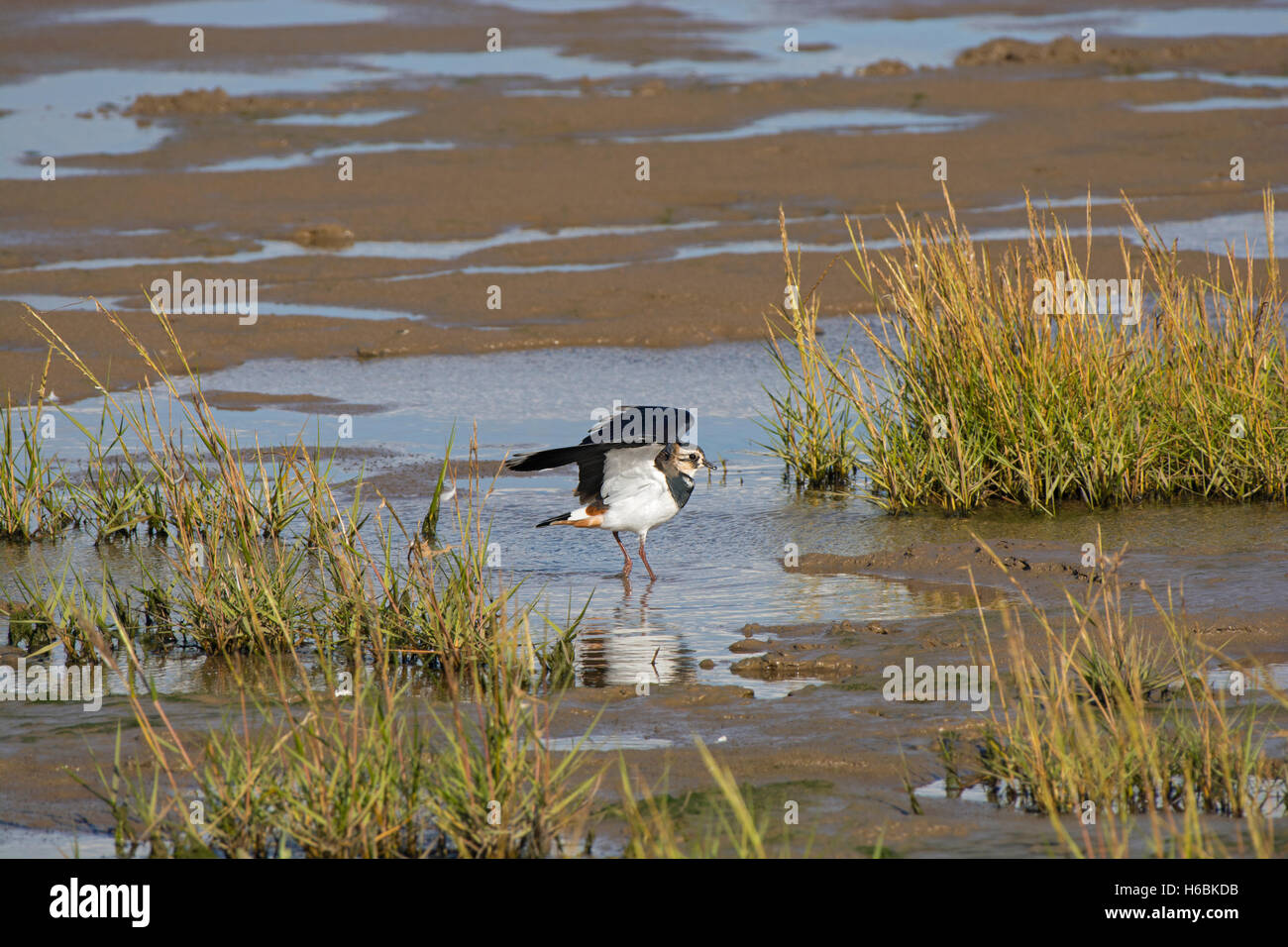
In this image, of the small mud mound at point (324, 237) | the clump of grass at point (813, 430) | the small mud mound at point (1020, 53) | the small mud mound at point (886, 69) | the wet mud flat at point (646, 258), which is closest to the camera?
the wet mud flat at point (646, 258)

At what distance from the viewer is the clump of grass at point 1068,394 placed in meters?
7.56

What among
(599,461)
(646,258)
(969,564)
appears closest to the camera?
(969,564)

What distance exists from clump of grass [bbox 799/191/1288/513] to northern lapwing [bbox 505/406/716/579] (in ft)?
3.14

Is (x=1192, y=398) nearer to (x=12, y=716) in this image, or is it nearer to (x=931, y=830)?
(x=931, y=830)

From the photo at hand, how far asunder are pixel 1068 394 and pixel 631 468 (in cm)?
202

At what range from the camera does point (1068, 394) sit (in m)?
7.59

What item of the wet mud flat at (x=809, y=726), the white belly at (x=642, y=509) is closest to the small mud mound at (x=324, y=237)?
the white belly at (x=642, y=509)

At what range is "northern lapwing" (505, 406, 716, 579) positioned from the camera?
7434mm

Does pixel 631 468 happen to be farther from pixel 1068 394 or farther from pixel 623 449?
pixel 1068 394

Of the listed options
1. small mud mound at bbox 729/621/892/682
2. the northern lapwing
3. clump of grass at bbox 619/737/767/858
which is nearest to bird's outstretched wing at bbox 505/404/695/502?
the northern lapwing

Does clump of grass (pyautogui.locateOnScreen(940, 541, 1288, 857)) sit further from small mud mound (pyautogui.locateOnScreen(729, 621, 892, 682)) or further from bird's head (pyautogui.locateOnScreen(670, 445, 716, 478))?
bird's head (pyautogui.locateOnScreen(670, 445, 716, 478))

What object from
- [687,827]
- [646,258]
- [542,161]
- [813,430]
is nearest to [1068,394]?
[813,430]

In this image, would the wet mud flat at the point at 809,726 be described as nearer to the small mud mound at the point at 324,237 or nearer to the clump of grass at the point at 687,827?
the clump of grass at the point at 687,827

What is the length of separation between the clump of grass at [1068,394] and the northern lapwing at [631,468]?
956 millimetres
